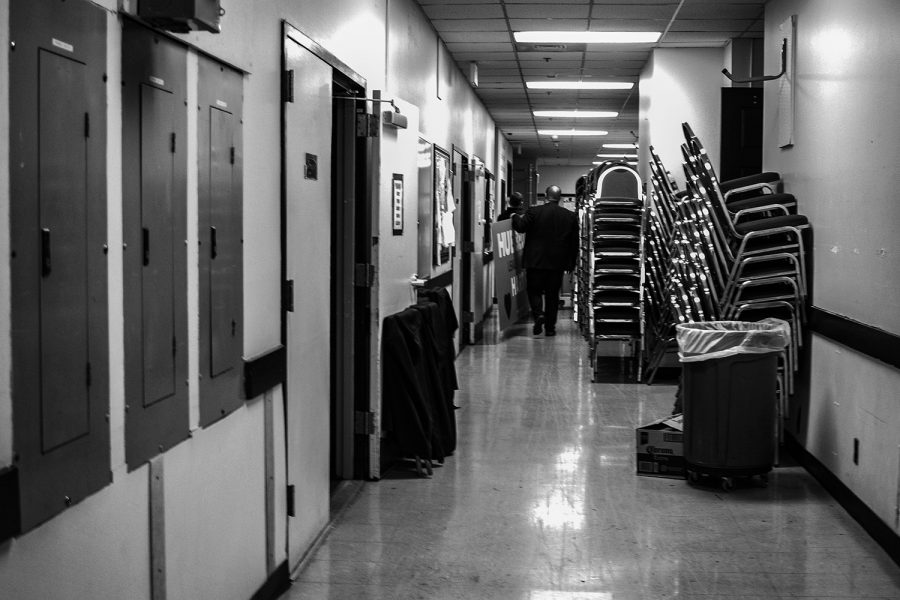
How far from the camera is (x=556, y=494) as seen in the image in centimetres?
499

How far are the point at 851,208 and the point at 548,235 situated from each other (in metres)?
6.86

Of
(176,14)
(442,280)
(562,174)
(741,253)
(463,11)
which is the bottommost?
(442,280)

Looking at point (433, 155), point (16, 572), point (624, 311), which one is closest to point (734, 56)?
point (624, 311)

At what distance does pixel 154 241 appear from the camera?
96.9 inches

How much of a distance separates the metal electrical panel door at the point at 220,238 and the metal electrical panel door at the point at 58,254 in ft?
2.12

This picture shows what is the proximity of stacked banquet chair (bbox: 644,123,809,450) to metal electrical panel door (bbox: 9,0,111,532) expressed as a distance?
430 centimetres

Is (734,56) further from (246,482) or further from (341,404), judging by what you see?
(246,482)

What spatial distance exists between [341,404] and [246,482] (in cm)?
195

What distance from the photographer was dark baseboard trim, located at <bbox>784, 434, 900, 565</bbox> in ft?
A: 13.4

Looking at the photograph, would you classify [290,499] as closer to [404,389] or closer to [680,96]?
[404,389]

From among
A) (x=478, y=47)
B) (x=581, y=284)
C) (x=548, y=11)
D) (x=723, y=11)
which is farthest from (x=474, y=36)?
(x=581, y=284)

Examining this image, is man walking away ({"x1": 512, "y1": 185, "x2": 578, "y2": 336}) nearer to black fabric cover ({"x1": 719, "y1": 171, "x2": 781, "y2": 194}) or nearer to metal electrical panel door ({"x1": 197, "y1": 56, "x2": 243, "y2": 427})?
black fabric cover ({"x1": 719, "y1": 171, "x2": 781, "y2": 194})

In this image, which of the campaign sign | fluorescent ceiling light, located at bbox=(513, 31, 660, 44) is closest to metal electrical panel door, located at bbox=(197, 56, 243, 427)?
fluorescent ceiling light, located at bbox=(513, 31, 660, 44)

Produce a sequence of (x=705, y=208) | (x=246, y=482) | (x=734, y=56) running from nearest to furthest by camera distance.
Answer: (x=246, y=482) → (x=705, y=208) → (x=734, y=56)
